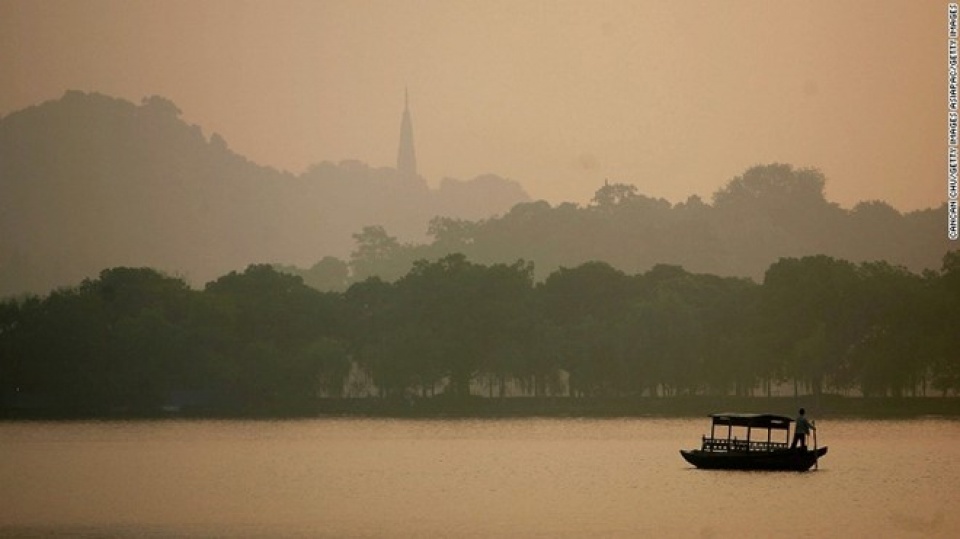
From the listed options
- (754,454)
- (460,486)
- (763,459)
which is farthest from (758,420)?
(460,486)

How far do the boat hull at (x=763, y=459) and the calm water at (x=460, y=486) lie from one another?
1.72 ft

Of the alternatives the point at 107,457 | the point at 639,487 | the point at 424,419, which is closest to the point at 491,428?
the point at 424,419

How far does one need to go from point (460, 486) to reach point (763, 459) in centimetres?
1162

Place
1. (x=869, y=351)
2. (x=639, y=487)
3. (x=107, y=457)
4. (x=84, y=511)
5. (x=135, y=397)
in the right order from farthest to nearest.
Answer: (x=135, y=397) < (x=869, y=351) < (x=107, y=457) < (x=639, y=487) < (x=84, y=511)

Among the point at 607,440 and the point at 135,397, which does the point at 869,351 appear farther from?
the point at 135,397

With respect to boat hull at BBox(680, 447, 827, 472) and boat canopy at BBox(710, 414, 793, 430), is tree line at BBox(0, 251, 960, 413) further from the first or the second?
boat hull at BBox(680, 447, 827, 472)

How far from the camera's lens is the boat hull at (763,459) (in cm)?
7362

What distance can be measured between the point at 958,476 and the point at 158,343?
227 feet

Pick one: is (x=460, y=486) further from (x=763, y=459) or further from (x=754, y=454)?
(x=763, y=459)

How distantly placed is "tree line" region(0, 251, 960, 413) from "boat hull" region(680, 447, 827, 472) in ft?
156

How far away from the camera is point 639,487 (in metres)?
70.1

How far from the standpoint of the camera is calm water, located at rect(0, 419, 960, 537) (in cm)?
5797

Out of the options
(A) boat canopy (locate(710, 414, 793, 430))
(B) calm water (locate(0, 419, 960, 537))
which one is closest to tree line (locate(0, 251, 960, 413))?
(B) calm water (locate(0, 419, 960, 537))

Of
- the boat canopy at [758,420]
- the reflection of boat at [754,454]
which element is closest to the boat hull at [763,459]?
the reflection of boat at [754,454]
